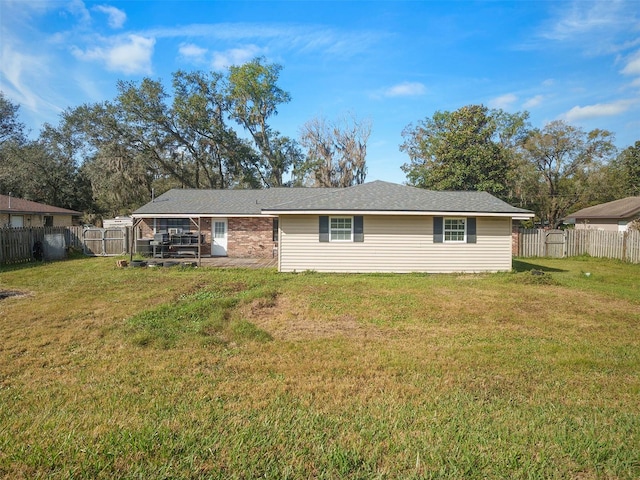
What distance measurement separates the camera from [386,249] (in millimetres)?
12516

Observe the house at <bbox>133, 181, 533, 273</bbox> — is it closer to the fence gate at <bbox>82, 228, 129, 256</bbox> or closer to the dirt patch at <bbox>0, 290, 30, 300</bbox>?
the dirt patch at <bbox>0, 290, 30, 300</bbox>

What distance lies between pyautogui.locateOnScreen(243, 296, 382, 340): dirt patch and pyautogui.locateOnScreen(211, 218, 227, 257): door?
34.1ft

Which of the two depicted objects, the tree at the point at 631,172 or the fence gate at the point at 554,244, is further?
the tree at the point at 631,172

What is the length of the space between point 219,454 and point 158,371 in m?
1.92

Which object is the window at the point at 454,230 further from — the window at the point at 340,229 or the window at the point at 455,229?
the window at the point at 340,229

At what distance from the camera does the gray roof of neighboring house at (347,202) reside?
12.1m

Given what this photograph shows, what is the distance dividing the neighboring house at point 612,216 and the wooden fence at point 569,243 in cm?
620

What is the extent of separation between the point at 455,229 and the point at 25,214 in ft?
76.3

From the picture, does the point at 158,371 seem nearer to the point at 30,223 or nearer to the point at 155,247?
the point at 155,247

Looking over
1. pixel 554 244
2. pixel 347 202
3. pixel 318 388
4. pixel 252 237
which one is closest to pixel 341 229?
pixel 347 202

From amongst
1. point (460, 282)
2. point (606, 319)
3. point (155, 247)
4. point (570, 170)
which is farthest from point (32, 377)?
point (570, 170)

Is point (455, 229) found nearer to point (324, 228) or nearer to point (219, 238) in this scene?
point (324, 228)

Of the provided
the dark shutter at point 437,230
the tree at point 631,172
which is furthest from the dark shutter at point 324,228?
the tree at point 631,172

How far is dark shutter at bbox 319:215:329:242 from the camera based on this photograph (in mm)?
12341
